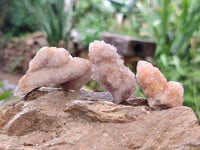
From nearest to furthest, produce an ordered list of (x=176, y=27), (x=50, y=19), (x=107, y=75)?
(x=107, y=75), (x=176, y=27), (x=50, y=19)

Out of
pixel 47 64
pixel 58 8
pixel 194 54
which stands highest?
pixel 58 8

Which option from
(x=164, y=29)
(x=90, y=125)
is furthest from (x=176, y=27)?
(x=90, y=125)

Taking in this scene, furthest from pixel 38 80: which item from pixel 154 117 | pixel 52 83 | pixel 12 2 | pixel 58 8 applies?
pixel 12 2

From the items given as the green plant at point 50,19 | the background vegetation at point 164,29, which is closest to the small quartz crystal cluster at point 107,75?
the background vegetation at point 164,29

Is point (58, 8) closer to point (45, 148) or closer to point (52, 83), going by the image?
point (52, 83)

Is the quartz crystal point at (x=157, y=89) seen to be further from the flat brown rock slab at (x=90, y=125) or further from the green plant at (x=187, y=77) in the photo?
the green plant at (x=187, y=77)

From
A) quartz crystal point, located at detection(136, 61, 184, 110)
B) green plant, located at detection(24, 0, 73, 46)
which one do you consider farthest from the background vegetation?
quartz crystal point, located at detection(136, 61, 184, 110)

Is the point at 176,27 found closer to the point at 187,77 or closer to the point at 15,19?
the point at 187,77
